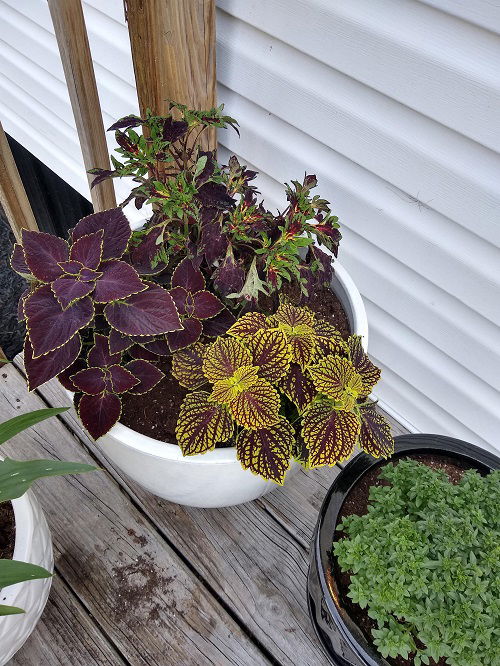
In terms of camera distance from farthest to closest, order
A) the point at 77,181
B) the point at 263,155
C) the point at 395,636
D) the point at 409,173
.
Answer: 1. the point at 77,181
2. the point at 263,155
3. the point at 409,173
4. the point at 395,636

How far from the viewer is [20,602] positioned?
2.53 feet

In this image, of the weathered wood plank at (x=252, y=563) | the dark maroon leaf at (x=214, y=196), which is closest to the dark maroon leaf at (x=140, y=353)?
the dark maroon leaf at (x=214, y=196)

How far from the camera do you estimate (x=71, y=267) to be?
75 centimetres

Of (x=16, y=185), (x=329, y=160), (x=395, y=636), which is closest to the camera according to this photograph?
(x=395, y=636)

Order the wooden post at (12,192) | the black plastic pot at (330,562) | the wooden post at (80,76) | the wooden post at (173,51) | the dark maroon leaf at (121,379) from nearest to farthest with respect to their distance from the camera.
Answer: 1. the black plastic pot at (330,562)
2. the dark maroon leaf at (121,379)
3. the wooden post at (173,51)
4. the wooden post at (80,76)
5. the wooden post at (12,192)

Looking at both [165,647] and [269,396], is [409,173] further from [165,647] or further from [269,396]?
[165,647]

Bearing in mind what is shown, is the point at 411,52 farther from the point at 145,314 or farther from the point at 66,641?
the point at 66,641

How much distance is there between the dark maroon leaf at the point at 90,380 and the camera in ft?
2.55

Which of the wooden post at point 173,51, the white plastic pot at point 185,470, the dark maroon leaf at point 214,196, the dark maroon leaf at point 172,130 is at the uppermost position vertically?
the wooden post at point 173,51

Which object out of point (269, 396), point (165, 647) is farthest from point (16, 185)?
point (165, 647)

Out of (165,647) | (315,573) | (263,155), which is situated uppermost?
(263,155)

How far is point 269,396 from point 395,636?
33 centimetres

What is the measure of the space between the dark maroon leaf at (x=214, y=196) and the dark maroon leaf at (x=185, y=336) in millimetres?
182

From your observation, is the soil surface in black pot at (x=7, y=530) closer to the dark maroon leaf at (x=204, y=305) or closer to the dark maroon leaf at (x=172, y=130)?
the dark maroon leaf at (x=204, y=305)
